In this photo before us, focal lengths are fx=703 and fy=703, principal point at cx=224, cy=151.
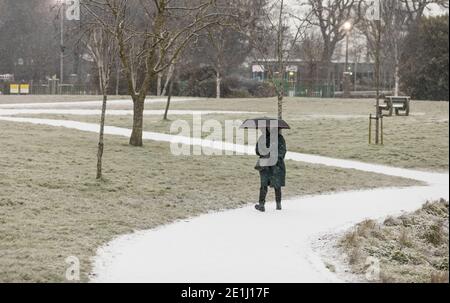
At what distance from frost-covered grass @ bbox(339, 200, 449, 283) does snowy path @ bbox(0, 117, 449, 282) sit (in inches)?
22.4

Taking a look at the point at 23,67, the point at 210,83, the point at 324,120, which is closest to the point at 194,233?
the point at 324,120

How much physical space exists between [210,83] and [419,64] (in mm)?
21944

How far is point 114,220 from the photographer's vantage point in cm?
1248

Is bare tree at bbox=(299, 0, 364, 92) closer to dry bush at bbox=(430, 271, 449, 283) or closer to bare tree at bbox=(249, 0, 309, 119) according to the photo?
bare tree at bbox=(249, 0, 309, 119)

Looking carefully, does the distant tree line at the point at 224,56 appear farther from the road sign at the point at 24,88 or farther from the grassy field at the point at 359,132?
the grassy field at the point at 359,132

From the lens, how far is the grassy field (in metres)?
23.7

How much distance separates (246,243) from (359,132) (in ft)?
61.1

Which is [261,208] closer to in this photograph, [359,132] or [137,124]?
[137,124]

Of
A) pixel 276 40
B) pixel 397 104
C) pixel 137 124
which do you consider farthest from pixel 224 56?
pixel 137 124

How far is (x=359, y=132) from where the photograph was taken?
28.7 m

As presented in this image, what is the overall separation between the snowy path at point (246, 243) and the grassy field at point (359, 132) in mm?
6375

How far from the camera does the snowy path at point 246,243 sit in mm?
8906

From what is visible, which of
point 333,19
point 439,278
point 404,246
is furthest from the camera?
point 333,19
